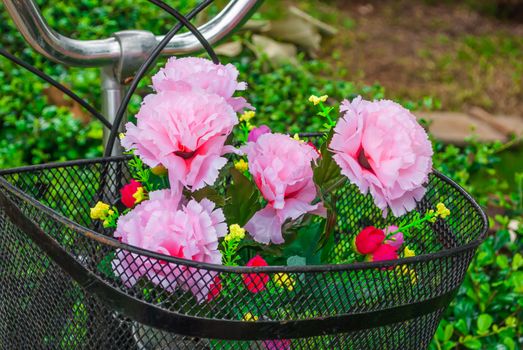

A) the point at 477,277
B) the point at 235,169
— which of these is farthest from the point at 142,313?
the point at 477,277

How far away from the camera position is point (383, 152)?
2.91 ft

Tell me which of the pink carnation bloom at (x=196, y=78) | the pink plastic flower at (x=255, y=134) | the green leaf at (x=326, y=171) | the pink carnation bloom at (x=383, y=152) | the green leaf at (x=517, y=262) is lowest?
the green leaf at (x=517, y=262)

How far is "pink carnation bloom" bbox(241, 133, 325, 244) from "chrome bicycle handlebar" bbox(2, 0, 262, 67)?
0.37 metres

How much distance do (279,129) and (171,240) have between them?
1.60 m

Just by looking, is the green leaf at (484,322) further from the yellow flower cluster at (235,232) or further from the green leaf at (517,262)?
the yellow flower cluster at (235,232)

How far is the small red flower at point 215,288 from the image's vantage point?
82 centimetres

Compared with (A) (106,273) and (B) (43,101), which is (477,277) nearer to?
(A) (106,273)

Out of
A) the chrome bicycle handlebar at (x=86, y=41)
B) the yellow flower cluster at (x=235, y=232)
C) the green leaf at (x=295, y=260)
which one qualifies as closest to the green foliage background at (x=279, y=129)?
the chrome bicycle handlebar at (x=86, y=41)

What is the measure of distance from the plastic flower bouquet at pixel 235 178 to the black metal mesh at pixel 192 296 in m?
0.01

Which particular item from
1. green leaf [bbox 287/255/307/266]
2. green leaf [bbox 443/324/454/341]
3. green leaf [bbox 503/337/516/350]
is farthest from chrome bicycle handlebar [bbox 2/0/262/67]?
green leaf [bbox 503/337/516/350]

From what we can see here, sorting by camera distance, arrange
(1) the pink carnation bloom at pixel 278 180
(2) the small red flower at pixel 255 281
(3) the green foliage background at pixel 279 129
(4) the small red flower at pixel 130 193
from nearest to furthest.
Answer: (2) the small red flower at pixel 255 281, (1) the pink carnation bloom at pixel 278 180, (4) the small red flower at pixel 130 193, (3) the green foliage background at pixel 279 129

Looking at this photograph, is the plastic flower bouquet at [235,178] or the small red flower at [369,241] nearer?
the plastic flower bouquet at [235,178]

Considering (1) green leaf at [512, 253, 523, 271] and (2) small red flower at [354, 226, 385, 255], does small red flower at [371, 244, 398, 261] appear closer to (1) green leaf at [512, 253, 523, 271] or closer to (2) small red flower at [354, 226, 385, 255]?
(2) small red flower at [354, 226, 385, 255]

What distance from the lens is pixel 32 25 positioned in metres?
1.13
